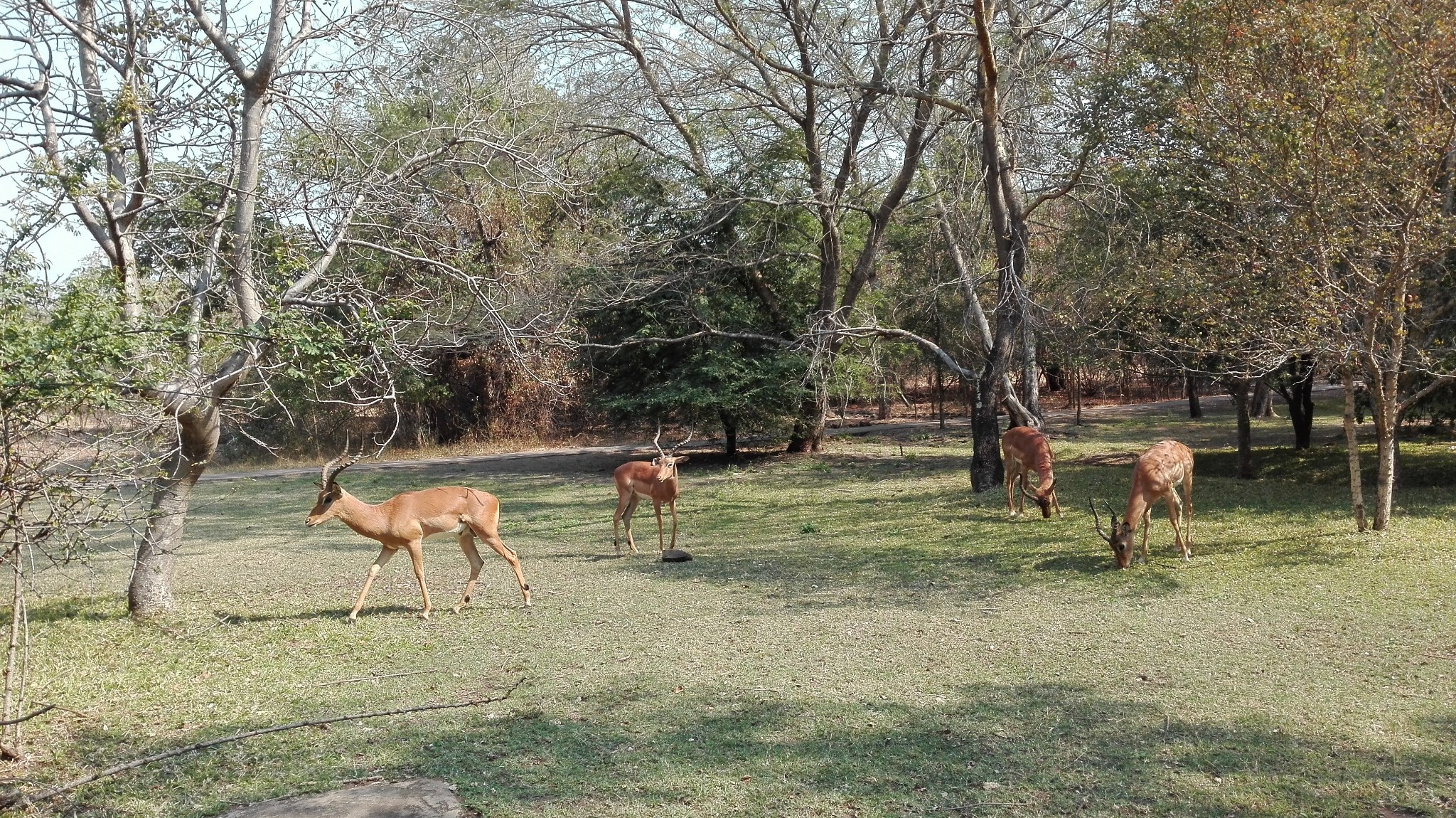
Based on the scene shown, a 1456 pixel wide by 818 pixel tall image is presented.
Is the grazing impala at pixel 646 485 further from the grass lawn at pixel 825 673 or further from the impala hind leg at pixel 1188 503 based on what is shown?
the impala hind leg at pixel 1188 503

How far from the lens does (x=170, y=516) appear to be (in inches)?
373

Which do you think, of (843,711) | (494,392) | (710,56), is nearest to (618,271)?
(710,56)

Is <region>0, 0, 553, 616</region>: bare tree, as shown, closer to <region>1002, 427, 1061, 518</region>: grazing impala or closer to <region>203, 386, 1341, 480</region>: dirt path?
<region>1002, 427, 1061, 518</region>: grazing impala

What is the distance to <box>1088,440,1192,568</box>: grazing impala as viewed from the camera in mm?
11023

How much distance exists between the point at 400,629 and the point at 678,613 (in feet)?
8.06

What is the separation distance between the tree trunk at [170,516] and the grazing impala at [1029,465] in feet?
32.8

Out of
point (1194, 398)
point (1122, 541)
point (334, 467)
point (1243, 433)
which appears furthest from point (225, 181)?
point (1194, 398)

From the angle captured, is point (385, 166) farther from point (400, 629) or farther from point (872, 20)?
point (872, 20)

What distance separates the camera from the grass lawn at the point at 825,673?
568 cm

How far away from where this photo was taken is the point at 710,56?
20109mm

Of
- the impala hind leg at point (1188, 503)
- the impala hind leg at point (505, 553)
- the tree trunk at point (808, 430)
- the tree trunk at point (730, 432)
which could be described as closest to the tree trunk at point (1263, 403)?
the tree trunk at point (808, 430)

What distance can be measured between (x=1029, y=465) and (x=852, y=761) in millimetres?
9877

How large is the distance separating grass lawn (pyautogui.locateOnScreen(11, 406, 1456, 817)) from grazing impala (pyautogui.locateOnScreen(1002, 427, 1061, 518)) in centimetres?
40

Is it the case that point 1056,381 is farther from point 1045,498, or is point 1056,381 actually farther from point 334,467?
point 334,467
